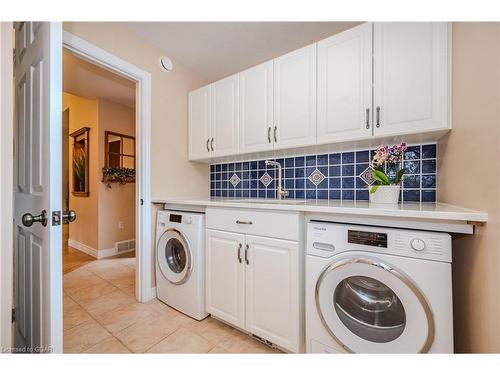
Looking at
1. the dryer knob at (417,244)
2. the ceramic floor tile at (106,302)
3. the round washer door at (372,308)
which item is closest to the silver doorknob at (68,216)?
the round washer door at (372,308)

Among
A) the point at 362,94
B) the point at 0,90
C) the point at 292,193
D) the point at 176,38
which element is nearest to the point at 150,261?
the point at 292,193

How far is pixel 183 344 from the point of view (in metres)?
1.39

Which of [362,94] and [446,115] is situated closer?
[446,115]

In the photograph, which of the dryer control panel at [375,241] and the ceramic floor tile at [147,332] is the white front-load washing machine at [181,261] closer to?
the ceramic floor tile at [147,332]

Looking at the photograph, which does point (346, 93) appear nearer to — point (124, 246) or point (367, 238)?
point (367, 238)

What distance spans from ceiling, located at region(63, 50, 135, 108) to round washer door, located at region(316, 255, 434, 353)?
2645 millimetres

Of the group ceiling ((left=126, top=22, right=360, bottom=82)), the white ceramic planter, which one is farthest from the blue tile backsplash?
ceiling ((left=126, top=22, right=360, bottom=82))

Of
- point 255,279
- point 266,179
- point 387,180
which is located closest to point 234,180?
point 266,179

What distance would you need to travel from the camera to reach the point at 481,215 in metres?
0.78

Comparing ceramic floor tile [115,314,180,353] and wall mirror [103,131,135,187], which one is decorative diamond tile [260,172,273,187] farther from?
wall mirror [103,131,135,187]

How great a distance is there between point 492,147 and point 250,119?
149 cm

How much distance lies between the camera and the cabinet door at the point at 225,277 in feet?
4.67
